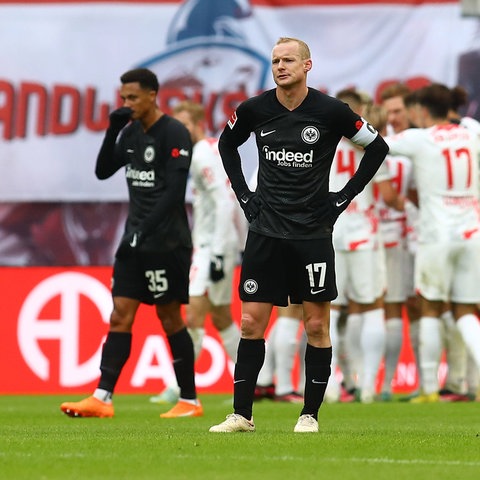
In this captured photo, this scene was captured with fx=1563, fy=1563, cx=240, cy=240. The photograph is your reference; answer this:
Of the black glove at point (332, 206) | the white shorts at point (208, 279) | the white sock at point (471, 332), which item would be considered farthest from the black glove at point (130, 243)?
the white sock at point (471, 332)

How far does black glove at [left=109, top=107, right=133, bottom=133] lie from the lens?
9.91 m

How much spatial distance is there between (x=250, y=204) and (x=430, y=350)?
4.62 m

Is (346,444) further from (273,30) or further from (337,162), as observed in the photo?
(273,30)

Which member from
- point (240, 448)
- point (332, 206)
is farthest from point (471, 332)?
point (240, 448)

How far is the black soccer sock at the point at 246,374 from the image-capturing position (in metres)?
8.20

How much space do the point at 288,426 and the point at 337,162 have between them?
364cm

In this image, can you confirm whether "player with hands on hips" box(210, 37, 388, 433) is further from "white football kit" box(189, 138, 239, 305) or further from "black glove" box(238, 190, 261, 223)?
"white football kit" box(189, 138, 239, 305)

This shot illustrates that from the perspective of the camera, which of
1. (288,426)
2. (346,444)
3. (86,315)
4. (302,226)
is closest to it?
(346,444)

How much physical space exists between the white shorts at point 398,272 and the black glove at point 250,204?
514 centimetres

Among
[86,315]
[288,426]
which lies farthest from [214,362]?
[288,426]

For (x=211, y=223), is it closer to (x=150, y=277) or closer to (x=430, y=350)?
(x=430, y=350)

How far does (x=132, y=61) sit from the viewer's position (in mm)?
17297

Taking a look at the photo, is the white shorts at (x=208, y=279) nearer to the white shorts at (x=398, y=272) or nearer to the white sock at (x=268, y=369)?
the white sock at (x=268, y=369)

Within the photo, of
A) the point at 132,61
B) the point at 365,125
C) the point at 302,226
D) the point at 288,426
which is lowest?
the point at 288,426
